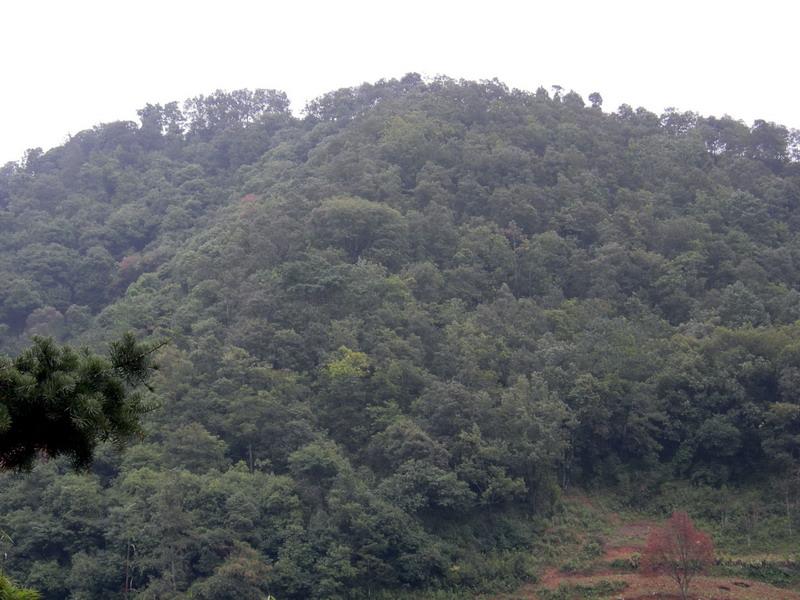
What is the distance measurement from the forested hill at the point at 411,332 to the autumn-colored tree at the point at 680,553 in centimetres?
352

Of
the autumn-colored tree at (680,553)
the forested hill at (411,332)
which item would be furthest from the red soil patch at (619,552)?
the forested hill at (411,332)

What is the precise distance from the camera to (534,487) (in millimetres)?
23953

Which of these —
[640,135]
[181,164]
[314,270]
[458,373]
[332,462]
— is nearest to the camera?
[332,462]

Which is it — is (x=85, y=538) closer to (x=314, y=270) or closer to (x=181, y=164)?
(x=314, y=270)

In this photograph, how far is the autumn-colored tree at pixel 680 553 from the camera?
19250mm

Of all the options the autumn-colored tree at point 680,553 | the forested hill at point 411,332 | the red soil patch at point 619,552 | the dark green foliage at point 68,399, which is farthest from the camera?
the red soil patch at point 619,552

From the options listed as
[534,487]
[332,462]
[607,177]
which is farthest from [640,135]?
[332,462]

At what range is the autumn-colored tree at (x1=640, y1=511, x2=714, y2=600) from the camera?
19.2m

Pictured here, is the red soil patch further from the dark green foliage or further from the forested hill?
the dark green foliage

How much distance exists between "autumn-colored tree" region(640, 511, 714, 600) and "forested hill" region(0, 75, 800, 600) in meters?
3.52

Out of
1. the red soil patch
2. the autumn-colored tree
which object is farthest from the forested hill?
the autumn-colored tree

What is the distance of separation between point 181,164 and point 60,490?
92.7ft

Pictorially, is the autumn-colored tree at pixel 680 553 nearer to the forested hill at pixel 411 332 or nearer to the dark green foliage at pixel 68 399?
the forested hill at pixel 411 332

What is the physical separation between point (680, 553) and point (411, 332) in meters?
11.3
